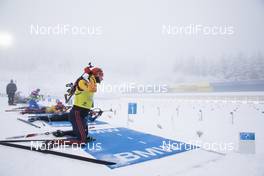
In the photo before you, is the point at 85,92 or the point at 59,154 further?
the point at 85,92

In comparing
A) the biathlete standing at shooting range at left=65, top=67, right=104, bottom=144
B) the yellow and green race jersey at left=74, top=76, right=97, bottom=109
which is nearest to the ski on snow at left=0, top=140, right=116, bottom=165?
the biathlete standing at shooting range at left=65, top=67, right=104, bottom=144

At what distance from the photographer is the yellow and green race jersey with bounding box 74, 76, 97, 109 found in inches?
158

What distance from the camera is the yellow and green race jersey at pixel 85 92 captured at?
4.02m

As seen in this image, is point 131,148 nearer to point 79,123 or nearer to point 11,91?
point 79,123

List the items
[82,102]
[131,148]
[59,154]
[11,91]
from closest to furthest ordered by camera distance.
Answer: [59,154]
[131,148]
[82,102]
[11,91]

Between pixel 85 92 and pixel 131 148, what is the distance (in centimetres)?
151

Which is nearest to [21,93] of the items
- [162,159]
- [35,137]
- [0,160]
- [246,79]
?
[35,137]

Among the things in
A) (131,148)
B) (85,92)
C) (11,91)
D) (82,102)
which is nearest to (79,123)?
(82,102)

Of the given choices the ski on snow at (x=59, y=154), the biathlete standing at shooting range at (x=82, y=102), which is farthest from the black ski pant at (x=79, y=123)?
the ski on snow at (x=59, y=154)

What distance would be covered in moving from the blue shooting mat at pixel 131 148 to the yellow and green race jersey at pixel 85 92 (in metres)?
0.89

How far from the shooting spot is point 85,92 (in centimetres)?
417

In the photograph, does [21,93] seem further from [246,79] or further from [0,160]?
[246,79]

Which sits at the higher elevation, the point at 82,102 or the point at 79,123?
the point at 82,102

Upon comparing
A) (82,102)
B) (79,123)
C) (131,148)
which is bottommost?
(131,148)
